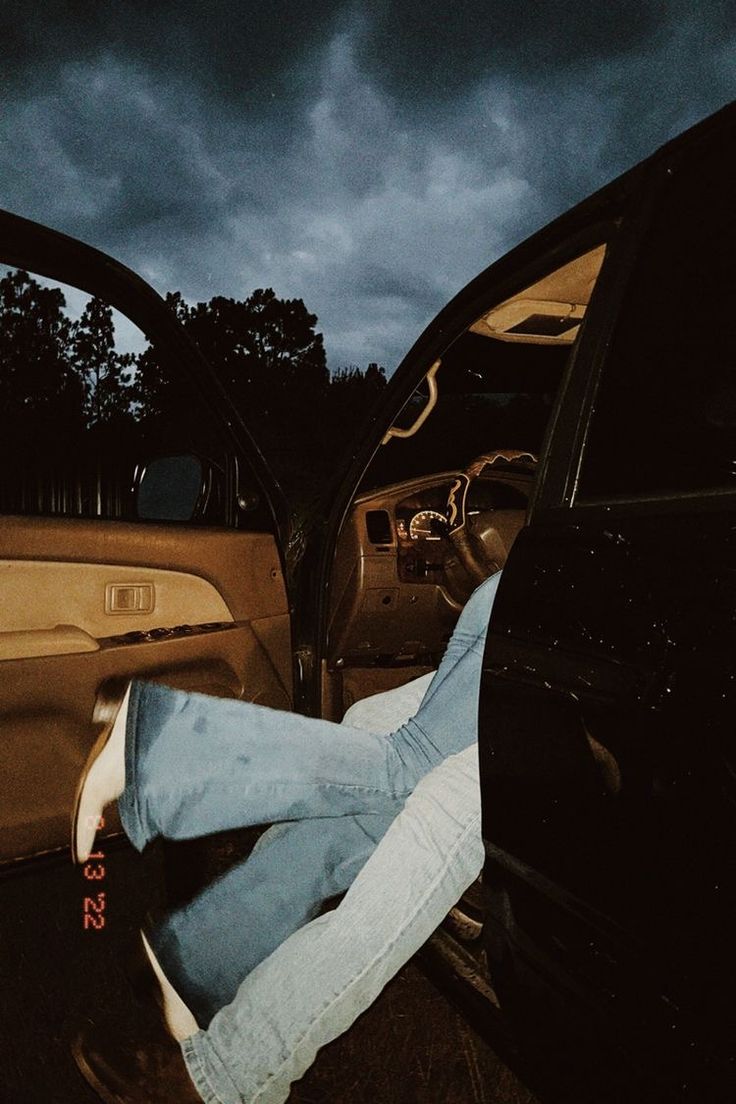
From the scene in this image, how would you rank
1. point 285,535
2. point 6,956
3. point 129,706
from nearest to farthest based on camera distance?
point 129,706
point 6,956
point 285,535

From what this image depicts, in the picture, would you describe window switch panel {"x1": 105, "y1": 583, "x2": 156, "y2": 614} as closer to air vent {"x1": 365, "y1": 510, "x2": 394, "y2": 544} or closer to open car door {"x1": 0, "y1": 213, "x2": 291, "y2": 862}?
open car door {"x1": 0, "y1": 213, "x2": 291, "y2": 862}

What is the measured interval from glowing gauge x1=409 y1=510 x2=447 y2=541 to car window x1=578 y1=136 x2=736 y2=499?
89.7 inches

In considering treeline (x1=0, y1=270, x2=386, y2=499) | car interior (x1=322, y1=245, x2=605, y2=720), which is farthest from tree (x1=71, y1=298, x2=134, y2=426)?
car interior (x1=322, y1=245, x2=605, y2=720)

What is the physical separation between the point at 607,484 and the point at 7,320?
Answer: 7.46ft

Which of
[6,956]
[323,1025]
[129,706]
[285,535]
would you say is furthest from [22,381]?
→ [323,1025]

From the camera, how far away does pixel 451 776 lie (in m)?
1.55

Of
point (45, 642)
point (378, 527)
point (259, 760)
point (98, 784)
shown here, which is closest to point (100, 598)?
point (45, 642)

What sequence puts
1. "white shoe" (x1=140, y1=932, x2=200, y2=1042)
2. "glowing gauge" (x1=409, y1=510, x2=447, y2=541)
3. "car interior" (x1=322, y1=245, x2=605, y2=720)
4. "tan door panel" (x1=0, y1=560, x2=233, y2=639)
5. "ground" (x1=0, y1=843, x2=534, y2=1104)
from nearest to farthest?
"white shoe" (x1=140, y1=932, x2=200, y2=1042)
"ground" (x1=0, y1=843, x2=534, y2=1104)
"tan door panel" (x1=0, y1=560, x2=233, y2=639)
"car interior" (x1=322, y1=245, x2=605, y2=720)
"glowing gauge" (x1=409, y1=510, x2=447, y2=541)

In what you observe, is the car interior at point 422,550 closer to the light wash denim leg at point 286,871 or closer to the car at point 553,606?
the car at point 553,606

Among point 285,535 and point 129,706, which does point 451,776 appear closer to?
point 129,706

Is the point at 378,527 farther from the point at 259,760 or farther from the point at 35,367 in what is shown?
the point at 259,760

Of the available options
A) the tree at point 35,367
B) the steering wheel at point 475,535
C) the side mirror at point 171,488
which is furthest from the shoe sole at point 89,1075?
the steering wheel at point 475,535

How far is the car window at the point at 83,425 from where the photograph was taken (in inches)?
90.4

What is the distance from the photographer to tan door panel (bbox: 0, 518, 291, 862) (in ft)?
6.33
